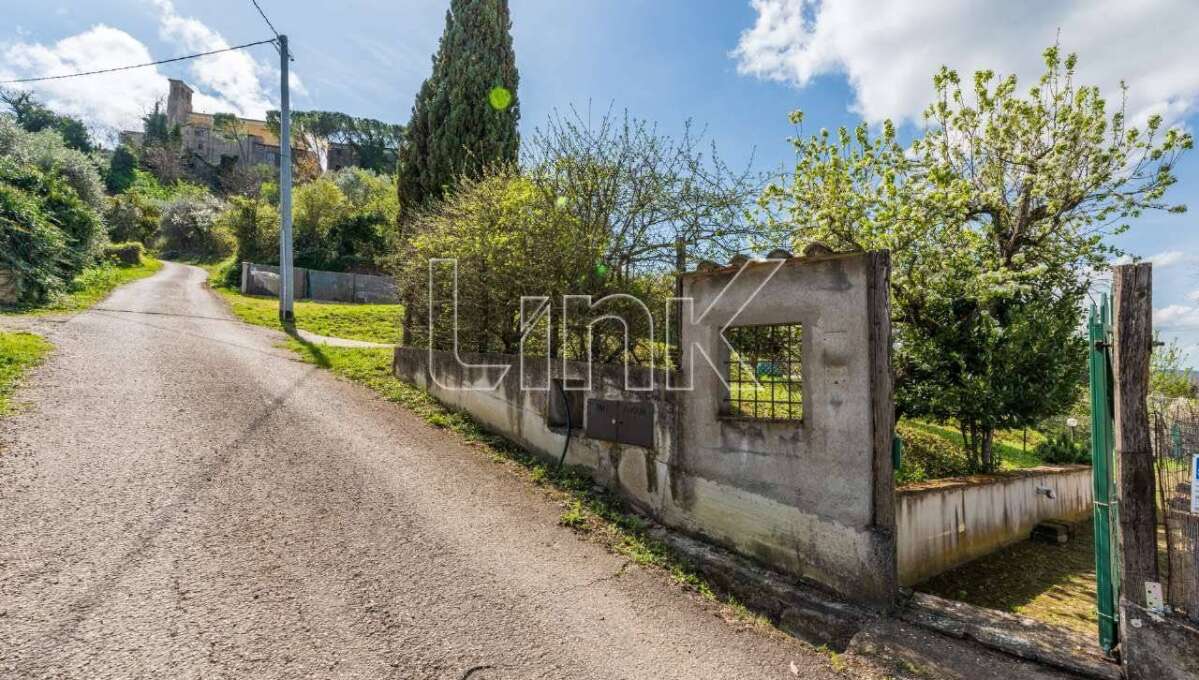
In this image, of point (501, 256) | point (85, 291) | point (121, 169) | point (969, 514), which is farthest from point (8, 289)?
point (121, 169)

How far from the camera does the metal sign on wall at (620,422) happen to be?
4.77 m

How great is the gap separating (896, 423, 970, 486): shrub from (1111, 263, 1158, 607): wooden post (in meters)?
5.34

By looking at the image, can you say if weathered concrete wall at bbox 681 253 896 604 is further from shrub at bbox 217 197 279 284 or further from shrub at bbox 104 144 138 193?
shrub at bbox 104 144 138 193

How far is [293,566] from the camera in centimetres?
329

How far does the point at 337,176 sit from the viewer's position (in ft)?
117

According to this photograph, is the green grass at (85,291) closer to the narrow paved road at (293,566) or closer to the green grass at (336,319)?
the green grass at (336,319)

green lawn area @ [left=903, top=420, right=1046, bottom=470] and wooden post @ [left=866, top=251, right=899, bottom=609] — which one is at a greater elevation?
wooden post @ [left=866, top=251, right=899, bottom=609]

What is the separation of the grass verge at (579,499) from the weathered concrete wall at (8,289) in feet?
26.0

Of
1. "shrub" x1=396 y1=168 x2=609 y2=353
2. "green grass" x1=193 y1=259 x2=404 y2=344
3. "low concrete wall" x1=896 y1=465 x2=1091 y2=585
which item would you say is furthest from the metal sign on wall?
"green grass" x1=193 y1=259 x2=404 y2=344

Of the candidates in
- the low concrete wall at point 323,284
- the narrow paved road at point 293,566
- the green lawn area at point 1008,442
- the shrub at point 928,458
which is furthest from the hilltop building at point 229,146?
the shrub at point 928,458

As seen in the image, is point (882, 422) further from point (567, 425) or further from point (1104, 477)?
point (567, 425)

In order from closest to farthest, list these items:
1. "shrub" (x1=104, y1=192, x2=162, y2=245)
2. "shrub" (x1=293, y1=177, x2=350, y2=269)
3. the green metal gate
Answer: the green metal gate
"shrub" (x1=293, y1=177, x2=350, y2=269)
"shrub" (x1=104, y1=192, x2=162, y2=245)

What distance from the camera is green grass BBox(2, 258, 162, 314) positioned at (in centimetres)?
1041

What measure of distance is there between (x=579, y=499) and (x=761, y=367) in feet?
7.19
